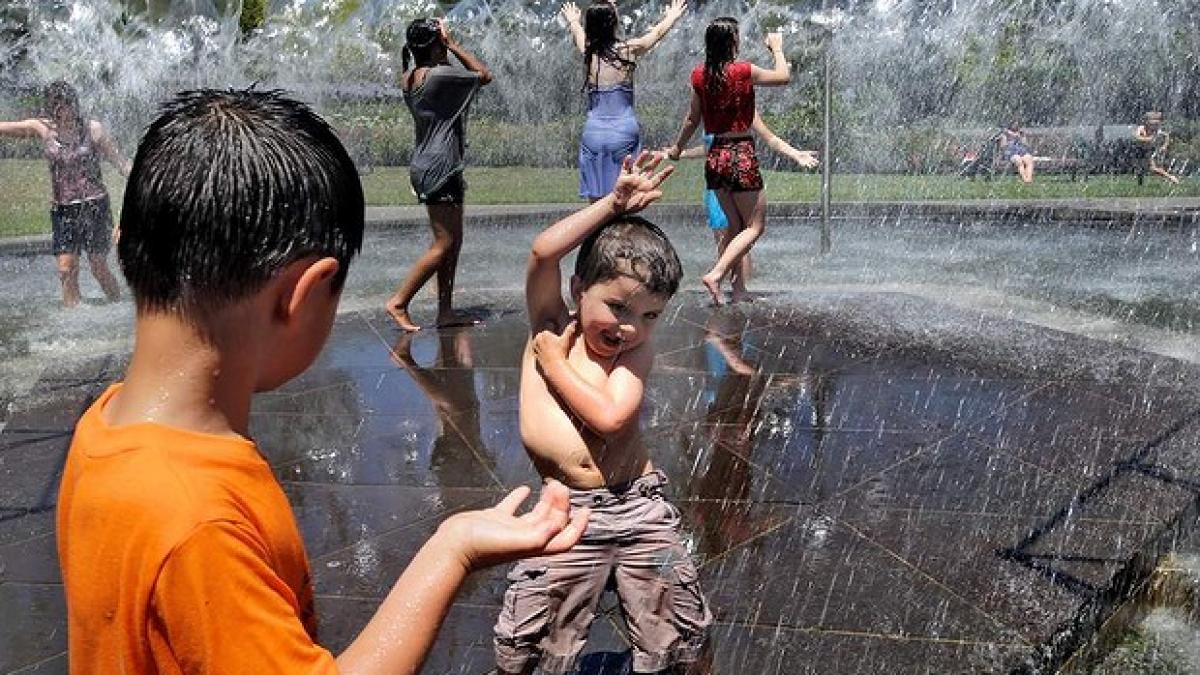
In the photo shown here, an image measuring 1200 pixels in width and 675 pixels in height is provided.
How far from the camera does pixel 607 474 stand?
2.52 m

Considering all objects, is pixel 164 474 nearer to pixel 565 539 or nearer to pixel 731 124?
pixel 565 539

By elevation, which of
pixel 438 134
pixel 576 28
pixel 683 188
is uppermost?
pixel 576 28

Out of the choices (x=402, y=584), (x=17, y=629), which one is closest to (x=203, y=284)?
(x=402, y=584)

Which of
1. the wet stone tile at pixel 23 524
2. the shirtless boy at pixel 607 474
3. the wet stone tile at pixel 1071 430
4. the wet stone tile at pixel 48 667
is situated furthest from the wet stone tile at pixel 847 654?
the wet stone tile at pixel 23 524

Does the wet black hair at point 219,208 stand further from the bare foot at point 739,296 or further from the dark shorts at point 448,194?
the bare foot at point 739,296

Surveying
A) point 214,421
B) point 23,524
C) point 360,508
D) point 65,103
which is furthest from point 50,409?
point 214,421

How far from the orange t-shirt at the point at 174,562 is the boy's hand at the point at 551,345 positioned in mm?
1335

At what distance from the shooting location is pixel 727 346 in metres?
5.98

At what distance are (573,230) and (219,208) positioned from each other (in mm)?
1358

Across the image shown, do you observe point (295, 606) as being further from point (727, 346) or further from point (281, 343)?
point (727, 346)

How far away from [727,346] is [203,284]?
4.92 meters

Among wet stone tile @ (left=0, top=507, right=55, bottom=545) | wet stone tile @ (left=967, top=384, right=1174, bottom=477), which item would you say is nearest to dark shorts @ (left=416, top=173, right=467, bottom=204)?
wet stone tile @ (left=0, top=507, right=55, bottom=545)

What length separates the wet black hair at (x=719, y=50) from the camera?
6.60 m

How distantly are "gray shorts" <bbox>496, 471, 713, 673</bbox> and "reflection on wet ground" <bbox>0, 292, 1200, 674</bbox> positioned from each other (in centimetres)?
29
